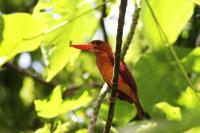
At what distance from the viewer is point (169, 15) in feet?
4.07

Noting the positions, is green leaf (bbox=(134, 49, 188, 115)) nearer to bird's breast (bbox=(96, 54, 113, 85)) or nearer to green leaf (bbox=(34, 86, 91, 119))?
bird's breast (bbox=(96, 54, 113, 85))

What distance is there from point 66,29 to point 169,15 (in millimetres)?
270

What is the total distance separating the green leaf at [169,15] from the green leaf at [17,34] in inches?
11.3

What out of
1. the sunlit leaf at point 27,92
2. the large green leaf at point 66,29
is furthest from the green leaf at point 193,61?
the sunlit leaf at point 27,92

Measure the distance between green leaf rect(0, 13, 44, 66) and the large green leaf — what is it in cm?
6

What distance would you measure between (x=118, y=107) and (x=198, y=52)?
0.30m

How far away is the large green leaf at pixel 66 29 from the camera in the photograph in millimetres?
1214

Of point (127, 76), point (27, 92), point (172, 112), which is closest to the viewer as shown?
point (172, 112)

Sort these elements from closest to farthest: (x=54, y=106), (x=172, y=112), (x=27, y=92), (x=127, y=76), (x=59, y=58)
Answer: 1. (x=172, y=112)
2. (x=54, y=106)
3. (x=59, y=58)
4. (x=127, y=76)
5. (x=27, y=92)

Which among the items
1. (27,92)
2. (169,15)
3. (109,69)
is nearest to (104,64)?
(109,69)

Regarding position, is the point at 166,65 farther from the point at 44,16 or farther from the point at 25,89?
the point at 25,89

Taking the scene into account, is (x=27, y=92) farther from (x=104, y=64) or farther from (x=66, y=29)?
(x=66, y=29)

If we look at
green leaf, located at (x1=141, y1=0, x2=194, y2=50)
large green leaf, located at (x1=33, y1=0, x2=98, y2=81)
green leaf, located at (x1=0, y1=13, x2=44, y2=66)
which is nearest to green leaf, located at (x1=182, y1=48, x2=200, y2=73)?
green leaf, located at (x1=141, y1=0, x2=194, y2=50)

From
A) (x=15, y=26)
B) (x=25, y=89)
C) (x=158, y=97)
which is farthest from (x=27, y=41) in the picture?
(x=25, y=89)
